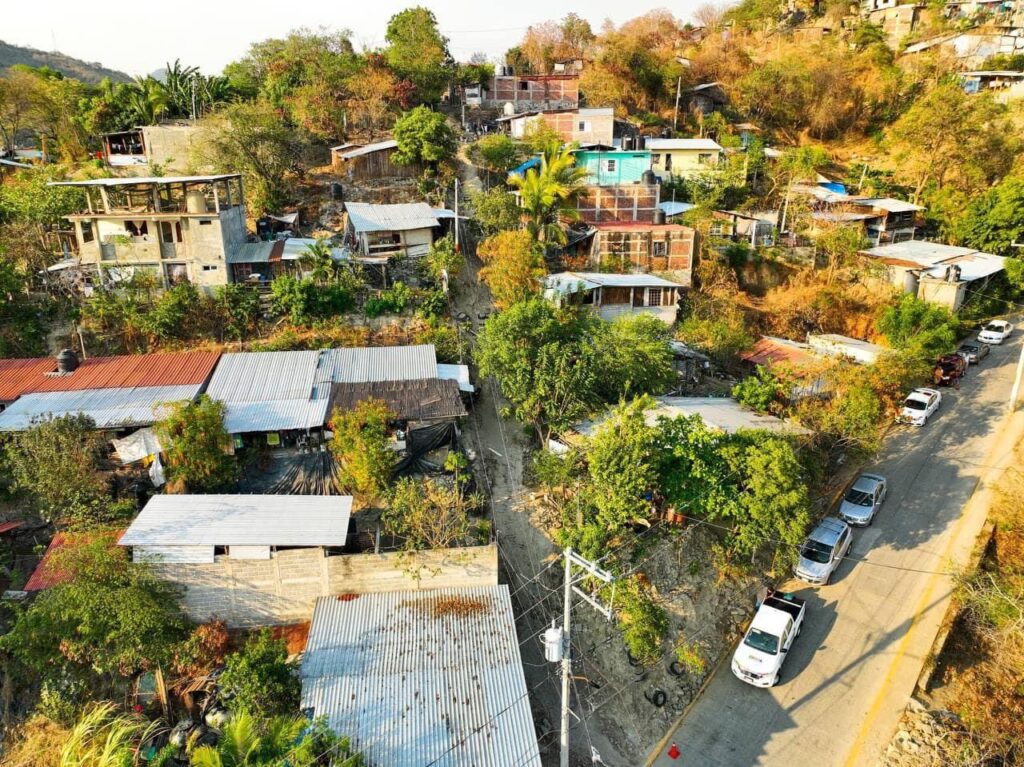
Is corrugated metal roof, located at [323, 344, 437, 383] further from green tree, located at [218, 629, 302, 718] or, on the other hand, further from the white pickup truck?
the white pickup truck

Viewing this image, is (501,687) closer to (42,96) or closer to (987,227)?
(987,227)

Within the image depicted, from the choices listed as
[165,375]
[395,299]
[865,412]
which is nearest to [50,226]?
[165,375]

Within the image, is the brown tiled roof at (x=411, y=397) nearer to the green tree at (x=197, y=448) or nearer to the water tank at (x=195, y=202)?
the green tree at (x=197, y=448)

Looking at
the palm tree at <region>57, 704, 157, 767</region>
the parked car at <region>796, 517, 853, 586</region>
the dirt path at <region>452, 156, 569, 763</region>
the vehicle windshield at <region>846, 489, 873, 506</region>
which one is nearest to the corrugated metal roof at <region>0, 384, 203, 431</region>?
the palm tree at <region>57, 704, 157, 767</region>

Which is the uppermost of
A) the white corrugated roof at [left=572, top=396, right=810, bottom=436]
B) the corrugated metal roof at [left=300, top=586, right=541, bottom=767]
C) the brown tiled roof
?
the brown tiled roof

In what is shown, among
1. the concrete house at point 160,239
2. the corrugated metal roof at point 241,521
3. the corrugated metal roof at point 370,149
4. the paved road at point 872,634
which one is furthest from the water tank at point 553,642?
the corrugated metal roof at point 370,149

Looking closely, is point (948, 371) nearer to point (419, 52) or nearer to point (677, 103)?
point (677, 103)
